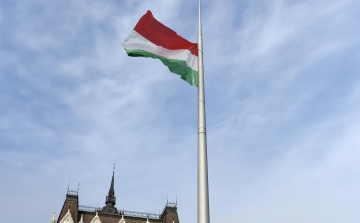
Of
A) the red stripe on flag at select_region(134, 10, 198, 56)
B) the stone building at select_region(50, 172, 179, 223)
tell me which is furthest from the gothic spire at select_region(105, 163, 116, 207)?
the red stripe on flag at select_region(134, 10, 198, 56)

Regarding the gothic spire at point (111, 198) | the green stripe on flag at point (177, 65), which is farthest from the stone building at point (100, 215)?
the green stripe on flag at point (177, 65)

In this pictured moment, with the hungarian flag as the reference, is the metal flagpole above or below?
below

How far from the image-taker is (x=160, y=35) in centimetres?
1730

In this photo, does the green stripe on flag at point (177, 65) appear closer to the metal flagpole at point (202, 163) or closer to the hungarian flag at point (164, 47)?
the hungarian flag at point (164, 47)

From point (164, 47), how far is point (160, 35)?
64cm

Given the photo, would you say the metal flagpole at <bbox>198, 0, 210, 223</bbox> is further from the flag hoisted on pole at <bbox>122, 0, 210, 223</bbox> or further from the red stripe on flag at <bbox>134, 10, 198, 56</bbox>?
the red stripe on flag at <bbox>134, 10, 198, 56</bbox>

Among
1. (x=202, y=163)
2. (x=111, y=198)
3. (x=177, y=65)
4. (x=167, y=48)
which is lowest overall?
(x=202, y=163)

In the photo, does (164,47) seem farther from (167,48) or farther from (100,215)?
(100,215)

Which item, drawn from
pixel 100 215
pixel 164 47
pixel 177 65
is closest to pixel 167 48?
pixel 164 47

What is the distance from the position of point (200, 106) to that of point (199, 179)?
2.97 metres

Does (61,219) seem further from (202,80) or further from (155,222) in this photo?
(202,80)

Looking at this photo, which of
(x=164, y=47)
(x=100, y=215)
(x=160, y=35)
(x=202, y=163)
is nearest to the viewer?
(x=202, y=163)

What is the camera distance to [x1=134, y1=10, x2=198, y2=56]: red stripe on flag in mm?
17156

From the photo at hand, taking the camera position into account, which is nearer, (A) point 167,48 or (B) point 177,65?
(B) point 177,65
